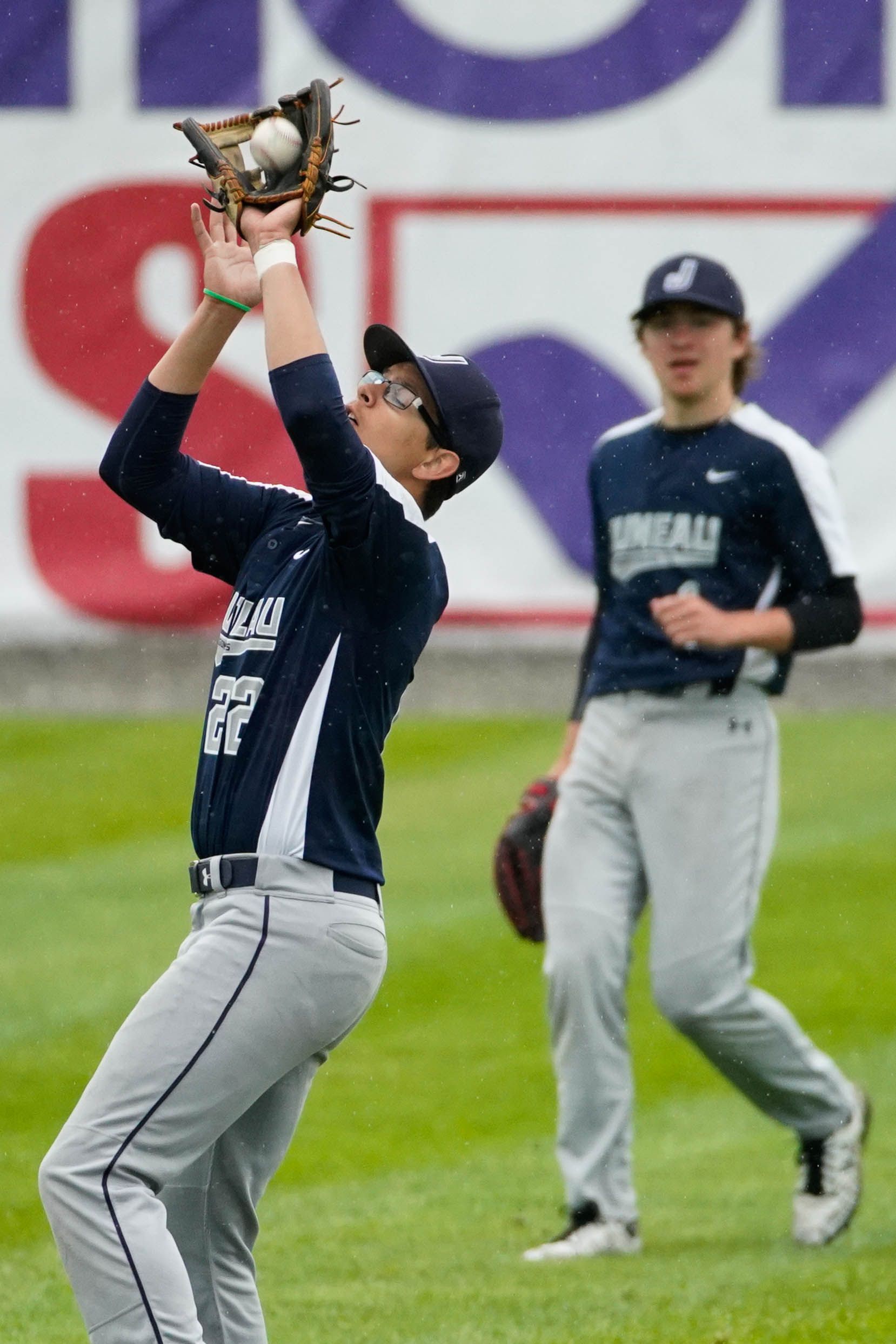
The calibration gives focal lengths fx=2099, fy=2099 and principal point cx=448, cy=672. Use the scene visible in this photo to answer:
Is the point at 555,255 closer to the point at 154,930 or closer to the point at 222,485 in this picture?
the point at 222,485

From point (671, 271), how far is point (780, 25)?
1159mm

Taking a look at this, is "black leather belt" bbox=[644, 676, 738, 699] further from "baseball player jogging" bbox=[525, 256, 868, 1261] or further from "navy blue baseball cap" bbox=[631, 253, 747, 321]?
"navy blue baseball cap" bbox=[631, 253, 747, 321]

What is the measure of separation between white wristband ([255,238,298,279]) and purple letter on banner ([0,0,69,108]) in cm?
300

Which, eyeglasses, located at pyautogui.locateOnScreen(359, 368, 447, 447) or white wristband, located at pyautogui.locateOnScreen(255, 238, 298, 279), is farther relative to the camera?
eyeglasses, located at pyautogui.locateOnScreen(359, 368, 447, 447)

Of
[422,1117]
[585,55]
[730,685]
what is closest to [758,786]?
[730,685]

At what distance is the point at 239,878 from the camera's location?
363cm

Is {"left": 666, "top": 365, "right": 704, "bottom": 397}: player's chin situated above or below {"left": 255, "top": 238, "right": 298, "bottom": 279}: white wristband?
below

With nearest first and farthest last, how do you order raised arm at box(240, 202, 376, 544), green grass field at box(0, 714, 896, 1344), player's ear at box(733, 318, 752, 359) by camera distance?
raised arm at box(240, 202, 376, 544)
green grass field at box(0, 714, 896, 1344)
player's ear at box(733, 318, 752, 359)

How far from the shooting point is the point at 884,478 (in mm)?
6641

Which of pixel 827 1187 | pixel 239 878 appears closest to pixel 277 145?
pixel 239 878

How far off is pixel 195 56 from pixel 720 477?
2.15 m

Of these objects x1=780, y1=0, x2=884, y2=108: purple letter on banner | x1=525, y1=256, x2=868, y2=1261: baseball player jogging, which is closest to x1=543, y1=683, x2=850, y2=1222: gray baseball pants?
x1=525, y1=256, x2=868, y2=1261: baseball player jogging

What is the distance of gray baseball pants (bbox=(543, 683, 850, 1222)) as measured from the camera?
5496 millimetres

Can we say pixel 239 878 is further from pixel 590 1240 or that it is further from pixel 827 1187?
pixel 827 1187
